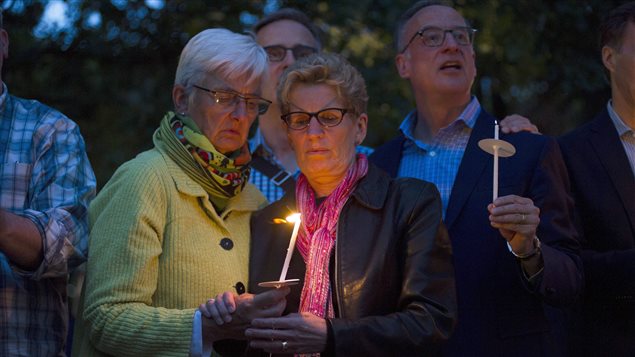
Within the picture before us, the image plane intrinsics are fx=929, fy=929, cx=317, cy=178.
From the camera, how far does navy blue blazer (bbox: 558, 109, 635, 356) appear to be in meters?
4.11

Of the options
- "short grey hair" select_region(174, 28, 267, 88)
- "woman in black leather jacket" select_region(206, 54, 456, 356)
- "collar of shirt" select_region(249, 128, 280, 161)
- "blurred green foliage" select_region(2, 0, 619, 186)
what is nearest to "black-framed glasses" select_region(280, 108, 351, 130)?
"woman in black leather jacket" select_region(206, 54, 456, 356)

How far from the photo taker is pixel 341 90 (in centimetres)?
382

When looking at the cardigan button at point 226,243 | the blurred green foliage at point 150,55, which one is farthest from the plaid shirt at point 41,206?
the blurred green foliage at point 150,55

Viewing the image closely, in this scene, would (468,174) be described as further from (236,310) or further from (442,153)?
(236,310)

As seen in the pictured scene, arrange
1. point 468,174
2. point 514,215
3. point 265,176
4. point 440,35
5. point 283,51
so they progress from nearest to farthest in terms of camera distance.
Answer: point 514,215
point 468,174
point 440,35
point 265,176
point 283,51

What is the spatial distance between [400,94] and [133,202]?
5148 mm

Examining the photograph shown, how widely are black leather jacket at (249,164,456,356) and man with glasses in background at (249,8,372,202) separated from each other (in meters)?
1.28

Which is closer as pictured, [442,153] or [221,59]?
[221,59]

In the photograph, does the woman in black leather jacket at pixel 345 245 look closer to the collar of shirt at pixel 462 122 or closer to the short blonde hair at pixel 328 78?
the short blonde hair at pixel 328 78

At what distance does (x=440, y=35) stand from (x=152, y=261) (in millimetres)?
2111

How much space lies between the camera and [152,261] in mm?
3564

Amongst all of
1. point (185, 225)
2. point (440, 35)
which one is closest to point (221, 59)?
point (185, 225)

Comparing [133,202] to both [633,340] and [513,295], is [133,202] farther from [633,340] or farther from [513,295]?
[633,340]

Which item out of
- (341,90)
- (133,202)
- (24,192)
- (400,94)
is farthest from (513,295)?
(400,94)
